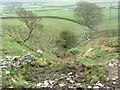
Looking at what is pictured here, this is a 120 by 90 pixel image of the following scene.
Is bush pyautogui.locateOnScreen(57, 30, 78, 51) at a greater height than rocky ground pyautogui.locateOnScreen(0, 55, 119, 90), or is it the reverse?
rocky ground pyautogui.locateOnScreen(0, 55, 119, 90)

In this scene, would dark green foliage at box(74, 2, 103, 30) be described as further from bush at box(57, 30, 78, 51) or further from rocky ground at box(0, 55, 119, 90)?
rocky ground at box(0, 55, 119, 90)

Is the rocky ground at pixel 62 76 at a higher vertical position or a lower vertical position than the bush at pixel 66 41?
A: higher

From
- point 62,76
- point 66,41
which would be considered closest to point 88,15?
point 66,41

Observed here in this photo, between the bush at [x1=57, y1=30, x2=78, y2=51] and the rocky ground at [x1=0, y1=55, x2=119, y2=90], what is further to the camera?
the bush at [x1=57, y1=30, x2=78, y2=51]

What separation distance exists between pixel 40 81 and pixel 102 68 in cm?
291

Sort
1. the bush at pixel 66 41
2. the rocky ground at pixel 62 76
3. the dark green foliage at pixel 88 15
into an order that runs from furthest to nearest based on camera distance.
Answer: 1. the dark green foliage at pixel 88 15
2. the bush at pixel 66 41
3. the rocky ground at pixel 62 76

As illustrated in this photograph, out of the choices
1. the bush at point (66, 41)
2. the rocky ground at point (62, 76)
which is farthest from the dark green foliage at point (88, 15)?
the rocky ground at point (62, 76)

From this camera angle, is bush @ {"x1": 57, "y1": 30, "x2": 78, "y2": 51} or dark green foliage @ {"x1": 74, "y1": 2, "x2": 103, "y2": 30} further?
dark green foliage @ {"x1": 74, "y1": 2, "x2": 103, "y2": 30}

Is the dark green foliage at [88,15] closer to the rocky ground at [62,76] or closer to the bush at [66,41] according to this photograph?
the bush at [66,41]

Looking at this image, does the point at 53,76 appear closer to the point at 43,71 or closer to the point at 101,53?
the point at 43,71

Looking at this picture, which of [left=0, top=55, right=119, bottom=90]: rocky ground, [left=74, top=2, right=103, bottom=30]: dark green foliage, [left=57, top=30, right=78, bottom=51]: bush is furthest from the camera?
[left=74, top=2, right=103, bottom=30]: dark green foliage

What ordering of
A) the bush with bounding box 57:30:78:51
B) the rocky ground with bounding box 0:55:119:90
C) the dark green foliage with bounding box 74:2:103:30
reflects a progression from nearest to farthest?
the rocky ground with bounding box 0:55:119:90
the bush with bounding box 57:30:78:51
the dark green foliage with bounding box 74:2:103:30

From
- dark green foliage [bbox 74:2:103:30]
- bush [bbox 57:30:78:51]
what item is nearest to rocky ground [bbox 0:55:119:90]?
bush [bbox 57:30:78:51]

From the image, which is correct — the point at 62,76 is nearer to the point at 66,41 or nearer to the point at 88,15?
the point at 66,41
